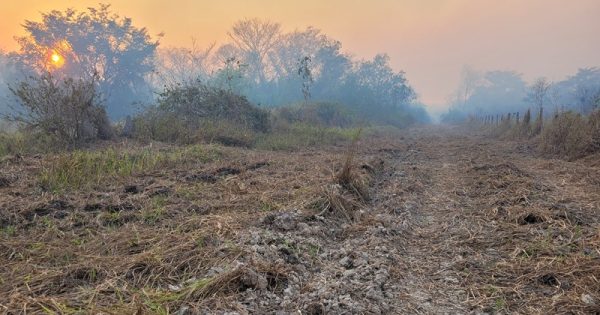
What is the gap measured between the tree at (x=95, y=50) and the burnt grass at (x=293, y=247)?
3534cm

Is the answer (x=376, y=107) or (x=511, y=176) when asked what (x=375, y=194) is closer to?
(x=511, y=176)

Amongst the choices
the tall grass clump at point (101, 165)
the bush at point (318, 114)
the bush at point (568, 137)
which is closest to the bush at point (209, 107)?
the bush at point (318, 114)

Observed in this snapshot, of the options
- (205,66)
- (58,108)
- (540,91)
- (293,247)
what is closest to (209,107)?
(58,108)

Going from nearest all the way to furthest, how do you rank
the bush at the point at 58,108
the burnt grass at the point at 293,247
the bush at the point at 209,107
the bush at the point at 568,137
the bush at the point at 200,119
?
the burnt grass at the point at 293,247 → the bush at the point at 58,108 → the bush at the point at 568,137 → the bush at the point at 200,119 → the bush at the point at 209,107

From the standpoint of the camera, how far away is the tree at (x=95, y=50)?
36656 mm

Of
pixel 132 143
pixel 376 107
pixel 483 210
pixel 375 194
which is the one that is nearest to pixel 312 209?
pixel 375 194

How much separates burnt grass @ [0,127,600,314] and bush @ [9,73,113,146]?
3.31 metres

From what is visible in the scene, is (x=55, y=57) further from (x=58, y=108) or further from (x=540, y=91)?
(x=540, y=91)

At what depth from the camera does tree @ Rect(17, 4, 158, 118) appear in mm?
36656

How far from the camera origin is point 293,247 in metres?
3.38

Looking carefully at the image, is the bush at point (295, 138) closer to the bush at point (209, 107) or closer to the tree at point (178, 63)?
the bush at point (209, 107)

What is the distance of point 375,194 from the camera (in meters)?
5.88

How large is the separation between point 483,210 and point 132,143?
8.53 meters

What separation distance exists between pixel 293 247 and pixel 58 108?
8.28 meters
